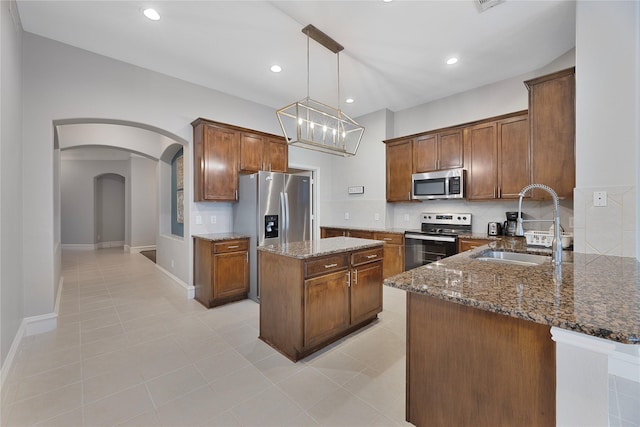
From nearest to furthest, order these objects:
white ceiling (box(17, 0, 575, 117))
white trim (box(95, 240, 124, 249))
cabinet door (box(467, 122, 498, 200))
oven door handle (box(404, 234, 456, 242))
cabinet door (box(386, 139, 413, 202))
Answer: white ceiling (box(17, 0, 575, 117))
cabinet door (box(467, 122, 498, 200))
oven door handle (box(404, 234, 456, 242))
cabinet door (box(386, 139, 413, 202))
white trim (box(95, 240, 124, 249))

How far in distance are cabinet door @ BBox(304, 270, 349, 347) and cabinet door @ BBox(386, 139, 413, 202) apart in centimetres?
260

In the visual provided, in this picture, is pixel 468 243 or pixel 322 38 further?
pixel 468 243

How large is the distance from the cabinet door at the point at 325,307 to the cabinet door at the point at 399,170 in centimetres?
260

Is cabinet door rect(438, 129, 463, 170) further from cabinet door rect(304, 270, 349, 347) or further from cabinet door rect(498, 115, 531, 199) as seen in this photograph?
cabinet door rect(304, 270, 349, 347)

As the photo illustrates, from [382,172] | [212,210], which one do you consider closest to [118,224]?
[212,210]

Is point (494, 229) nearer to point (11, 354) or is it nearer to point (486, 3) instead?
point (486, 3)

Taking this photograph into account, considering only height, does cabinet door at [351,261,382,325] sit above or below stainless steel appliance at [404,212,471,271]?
below

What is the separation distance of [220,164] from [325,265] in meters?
2.48

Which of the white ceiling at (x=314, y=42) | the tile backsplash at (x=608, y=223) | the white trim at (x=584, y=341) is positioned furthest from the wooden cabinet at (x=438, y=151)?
the white trim at (x=584, y=341)

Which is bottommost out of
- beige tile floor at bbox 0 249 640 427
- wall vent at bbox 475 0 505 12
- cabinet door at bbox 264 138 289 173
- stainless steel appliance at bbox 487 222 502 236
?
beige tile floor at bbox 0 249 640 427

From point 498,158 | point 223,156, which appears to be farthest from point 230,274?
point 498,158

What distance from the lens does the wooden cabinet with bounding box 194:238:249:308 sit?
3586 mm

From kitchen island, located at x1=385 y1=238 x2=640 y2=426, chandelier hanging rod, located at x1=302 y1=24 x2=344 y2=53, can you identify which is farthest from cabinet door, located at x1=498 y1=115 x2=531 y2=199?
chandelier hanging rod, located at x1=302 y1=24 x2=344 y2=53

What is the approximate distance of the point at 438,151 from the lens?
170 inches
